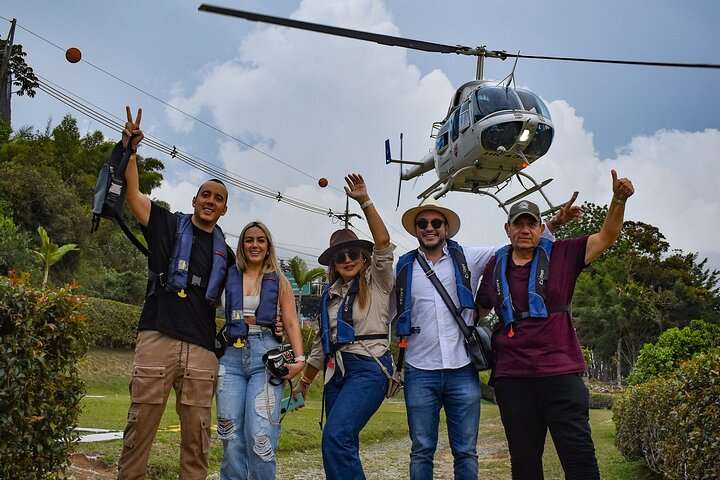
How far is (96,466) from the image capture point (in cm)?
650

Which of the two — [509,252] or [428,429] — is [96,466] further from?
[509,252]

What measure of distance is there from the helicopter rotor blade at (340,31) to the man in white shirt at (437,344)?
3.08m

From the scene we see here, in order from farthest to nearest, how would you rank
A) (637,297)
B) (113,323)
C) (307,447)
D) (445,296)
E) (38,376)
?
(637,297) < (113,323) < (307,447) < (445,296) < (38,376)

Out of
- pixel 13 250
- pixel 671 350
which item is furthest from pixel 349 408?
pixel 13 250

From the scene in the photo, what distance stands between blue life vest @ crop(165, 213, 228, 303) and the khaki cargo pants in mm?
338

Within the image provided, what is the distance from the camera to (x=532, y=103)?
1545 cm

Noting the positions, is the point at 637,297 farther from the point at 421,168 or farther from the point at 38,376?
the point at 38,376

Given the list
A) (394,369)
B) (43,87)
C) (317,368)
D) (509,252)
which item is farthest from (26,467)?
(43,87)

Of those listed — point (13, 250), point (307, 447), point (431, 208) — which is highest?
point (13, 250)

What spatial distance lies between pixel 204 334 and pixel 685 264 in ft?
179

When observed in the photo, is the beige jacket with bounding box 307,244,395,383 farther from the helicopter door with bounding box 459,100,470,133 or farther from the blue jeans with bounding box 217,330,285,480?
the helicopter door with bounding box 459,100,470,133

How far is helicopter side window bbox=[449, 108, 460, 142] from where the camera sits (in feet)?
53.3

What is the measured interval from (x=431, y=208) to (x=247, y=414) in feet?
6.08

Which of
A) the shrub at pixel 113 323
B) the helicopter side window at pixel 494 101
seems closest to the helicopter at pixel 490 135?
the helicopter side window at pixel 494 101
